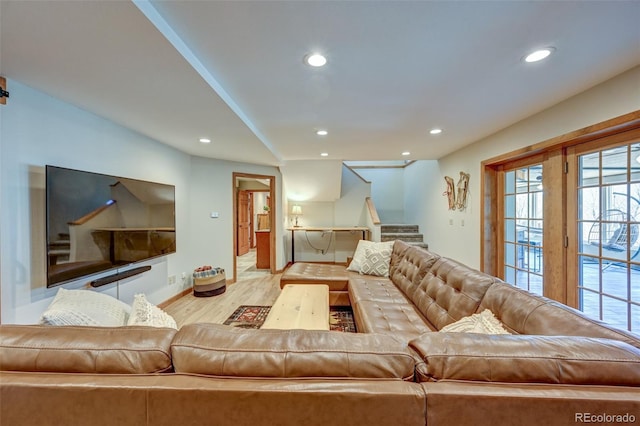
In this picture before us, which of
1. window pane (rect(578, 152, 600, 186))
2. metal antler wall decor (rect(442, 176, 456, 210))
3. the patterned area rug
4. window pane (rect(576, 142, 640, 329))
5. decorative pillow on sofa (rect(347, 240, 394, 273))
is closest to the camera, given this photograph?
window pane (rect(576, 142, 640, 329))

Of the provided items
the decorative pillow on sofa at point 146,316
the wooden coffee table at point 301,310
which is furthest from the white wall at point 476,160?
the decorative pillow on sofa at point 146,316

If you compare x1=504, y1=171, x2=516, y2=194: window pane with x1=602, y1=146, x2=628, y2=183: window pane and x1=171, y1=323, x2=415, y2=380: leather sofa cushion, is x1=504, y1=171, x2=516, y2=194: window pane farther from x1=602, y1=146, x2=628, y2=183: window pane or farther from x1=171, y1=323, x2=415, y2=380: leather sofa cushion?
x1=171, y1=323, x2=415, y2=380: leather sofa cushion

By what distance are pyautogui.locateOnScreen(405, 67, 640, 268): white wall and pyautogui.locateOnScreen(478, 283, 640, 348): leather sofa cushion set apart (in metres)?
1.61

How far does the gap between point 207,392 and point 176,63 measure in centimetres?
170

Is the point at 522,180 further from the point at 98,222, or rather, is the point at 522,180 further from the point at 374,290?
the point at 98,222

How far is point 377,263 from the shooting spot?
134 inches

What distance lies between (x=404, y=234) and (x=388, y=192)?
1754mm

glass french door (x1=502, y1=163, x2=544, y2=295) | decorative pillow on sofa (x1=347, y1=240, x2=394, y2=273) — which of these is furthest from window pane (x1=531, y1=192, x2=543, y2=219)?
decorative pillow on sofa (x1=347, y1=240, x2=394, y2=273)

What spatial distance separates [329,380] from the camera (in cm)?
81

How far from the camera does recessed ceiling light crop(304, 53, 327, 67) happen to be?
160cm

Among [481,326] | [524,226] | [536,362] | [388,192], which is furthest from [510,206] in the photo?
[388,192]

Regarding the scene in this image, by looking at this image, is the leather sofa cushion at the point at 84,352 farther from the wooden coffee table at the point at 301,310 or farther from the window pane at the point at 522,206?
the window pane at the point at 522,206

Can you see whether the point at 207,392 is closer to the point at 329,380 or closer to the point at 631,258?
the point at 329,380

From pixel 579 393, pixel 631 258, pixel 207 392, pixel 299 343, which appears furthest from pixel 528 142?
pixel 207 392
